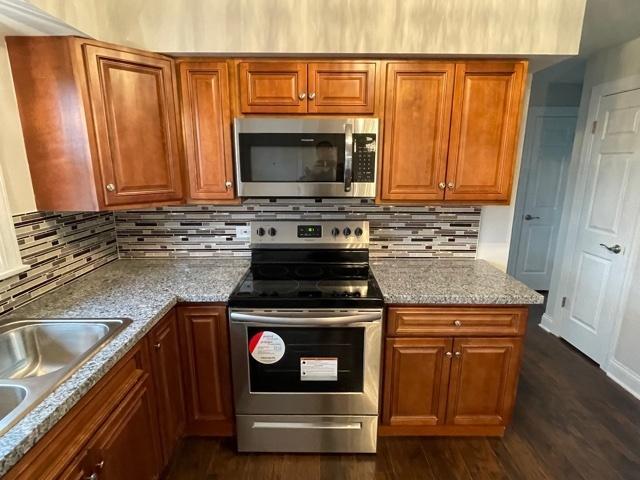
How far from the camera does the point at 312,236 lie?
2092 mm

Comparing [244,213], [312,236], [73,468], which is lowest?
[73,468]

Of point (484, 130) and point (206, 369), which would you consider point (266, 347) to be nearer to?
point (206, 369)

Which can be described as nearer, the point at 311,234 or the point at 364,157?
the point at 364,157

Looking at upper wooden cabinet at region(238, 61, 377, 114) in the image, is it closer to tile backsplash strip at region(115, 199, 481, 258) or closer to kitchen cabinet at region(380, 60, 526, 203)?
kitchen cabinet at region(380, 60, 526, 203)

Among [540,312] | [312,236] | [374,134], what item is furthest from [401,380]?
[540,312]

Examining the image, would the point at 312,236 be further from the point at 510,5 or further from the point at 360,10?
the point at 510,5

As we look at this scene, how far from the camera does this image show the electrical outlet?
218 cm

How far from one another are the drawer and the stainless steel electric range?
0.14m

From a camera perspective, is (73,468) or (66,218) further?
(66,218)

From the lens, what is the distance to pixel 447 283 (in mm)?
1823

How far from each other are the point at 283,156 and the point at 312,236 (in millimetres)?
557

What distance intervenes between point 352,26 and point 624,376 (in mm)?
2923

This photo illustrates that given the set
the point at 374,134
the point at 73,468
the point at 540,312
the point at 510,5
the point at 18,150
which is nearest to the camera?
the point at 73,468

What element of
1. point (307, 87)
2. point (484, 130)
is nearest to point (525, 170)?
point (484, 130)
